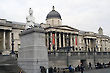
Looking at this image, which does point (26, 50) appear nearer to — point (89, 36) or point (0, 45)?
point (0, 45)

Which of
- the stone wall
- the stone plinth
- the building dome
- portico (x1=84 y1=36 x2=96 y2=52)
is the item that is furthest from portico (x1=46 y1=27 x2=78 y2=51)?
the stone plinth

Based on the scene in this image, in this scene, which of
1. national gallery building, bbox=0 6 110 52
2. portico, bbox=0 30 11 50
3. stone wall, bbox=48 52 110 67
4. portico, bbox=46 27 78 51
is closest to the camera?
stone wall, bbox=48 52 110 67

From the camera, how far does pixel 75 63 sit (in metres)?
41.5

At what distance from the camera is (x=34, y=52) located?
19.8 metres

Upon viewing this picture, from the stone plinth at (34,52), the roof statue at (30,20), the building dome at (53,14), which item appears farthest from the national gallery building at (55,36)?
the stone plinth at (34,52)

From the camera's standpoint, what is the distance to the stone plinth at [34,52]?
65.2ft

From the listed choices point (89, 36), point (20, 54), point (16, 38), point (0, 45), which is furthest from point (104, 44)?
point (20, 54)

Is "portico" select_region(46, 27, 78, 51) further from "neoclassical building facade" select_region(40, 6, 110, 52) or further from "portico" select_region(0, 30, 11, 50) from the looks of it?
"portico" select_region(0, 30, 11, 50)

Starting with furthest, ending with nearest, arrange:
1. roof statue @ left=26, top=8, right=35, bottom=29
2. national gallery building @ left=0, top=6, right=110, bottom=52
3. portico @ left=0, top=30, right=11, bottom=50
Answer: national gallery building @ left=0, top=6, right=110, bottom=52 → portico @ left=0, top=30, right=11, bottom=50 → roof statue @ left=26, top=8, right=35, bottom=29

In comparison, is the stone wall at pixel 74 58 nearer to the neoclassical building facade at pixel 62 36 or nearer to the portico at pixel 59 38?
the neoclassical building facade at pixel 62 36

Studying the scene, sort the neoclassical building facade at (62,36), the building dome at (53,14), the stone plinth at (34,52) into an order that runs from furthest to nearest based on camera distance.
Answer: the building dome at (53,14)
the neoclassical building facade at (62,36)
the stone plinth at (34,52)

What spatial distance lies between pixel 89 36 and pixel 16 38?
161 feet

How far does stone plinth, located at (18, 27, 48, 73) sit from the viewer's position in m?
19.9

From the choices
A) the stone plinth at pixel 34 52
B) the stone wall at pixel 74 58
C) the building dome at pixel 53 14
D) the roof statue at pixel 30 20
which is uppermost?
the building dome at pixel 53 14
